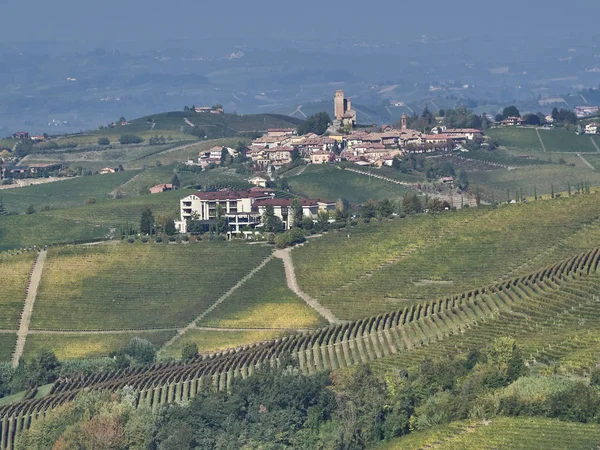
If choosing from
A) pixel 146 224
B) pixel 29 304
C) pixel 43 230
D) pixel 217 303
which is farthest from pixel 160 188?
pixel 217 303

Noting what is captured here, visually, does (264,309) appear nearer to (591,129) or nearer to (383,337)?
(383,337)

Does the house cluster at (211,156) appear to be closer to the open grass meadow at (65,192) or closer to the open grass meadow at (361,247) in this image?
the open grass meadow at (65,192)

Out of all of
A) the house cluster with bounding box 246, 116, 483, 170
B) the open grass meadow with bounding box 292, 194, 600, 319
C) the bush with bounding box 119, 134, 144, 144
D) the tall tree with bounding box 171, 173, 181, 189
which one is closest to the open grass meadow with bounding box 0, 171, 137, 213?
the tall tree with bounding box 171, 173, 181, 189

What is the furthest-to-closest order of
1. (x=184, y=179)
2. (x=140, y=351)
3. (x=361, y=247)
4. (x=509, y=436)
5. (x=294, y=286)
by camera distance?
(x=184, y=179) → (x=361, y=247) → (x=294, y=286) → (x=140, y=351) → (x=509, y=436)

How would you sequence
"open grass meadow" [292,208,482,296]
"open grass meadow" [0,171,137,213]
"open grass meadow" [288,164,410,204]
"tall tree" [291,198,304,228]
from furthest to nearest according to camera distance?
1. "open grass meadow" [0,171,137,213]
2. "open grass meadow" [288,164,410,204]
3. "tall tree" [291,198,304,228]
4. "open grass meadow" [292,208,482,296]

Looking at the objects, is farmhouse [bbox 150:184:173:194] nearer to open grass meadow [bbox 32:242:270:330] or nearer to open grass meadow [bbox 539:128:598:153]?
open grass meadow [bbox 32:242:270:330]
